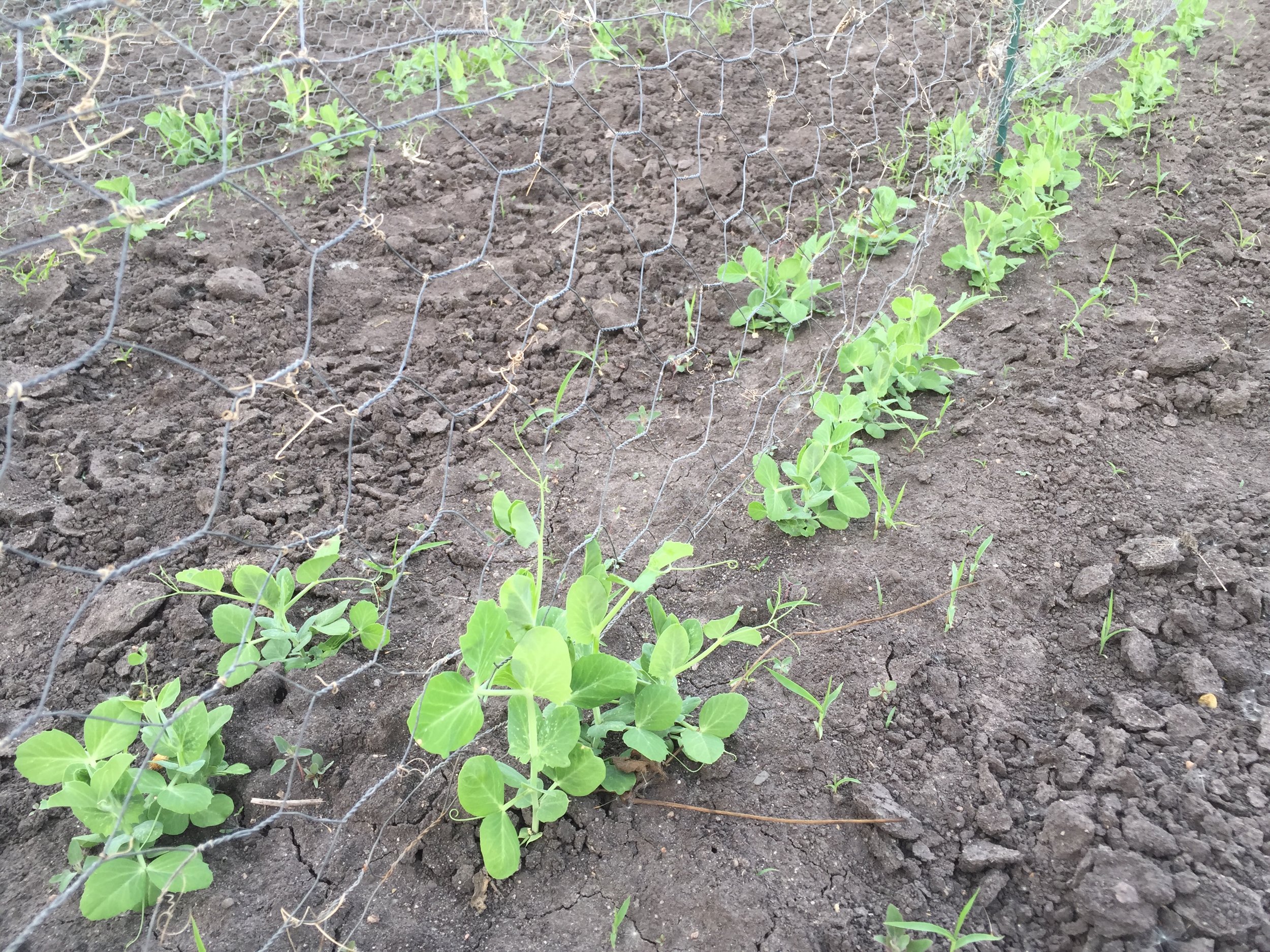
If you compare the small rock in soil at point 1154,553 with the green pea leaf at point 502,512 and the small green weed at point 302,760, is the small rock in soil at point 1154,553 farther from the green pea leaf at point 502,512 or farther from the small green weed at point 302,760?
the small green weed at point 302,760

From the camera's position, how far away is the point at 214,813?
4.57ft

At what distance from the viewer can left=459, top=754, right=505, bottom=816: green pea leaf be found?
49.7 inches

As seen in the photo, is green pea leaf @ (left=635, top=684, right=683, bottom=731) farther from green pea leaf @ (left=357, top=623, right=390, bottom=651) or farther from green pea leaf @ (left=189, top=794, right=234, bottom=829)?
green pea leaf @ (left=189, top=794, right=234, bottom=829)

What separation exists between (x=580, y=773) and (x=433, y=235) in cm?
213

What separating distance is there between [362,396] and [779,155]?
1.95 meters

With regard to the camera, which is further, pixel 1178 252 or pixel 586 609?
pixel 1178 252

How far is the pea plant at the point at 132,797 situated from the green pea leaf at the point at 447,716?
374mm

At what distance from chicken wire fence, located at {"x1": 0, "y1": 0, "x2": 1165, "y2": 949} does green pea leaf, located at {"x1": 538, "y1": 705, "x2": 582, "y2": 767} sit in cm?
31

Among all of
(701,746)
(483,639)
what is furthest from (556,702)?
(701,746)

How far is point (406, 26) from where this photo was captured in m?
4.58

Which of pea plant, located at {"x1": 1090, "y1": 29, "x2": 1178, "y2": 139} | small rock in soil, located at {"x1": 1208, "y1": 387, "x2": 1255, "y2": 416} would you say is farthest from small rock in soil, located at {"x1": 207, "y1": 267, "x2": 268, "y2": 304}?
pea plant, located at {"x1": 1090, "y1": 29, "x2": 1178, "y2": 139}

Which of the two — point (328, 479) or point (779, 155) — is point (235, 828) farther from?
point (779, 155)

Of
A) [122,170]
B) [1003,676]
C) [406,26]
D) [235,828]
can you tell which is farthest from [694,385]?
[406,26]

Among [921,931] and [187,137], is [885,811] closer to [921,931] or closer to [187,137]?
[921,931]
